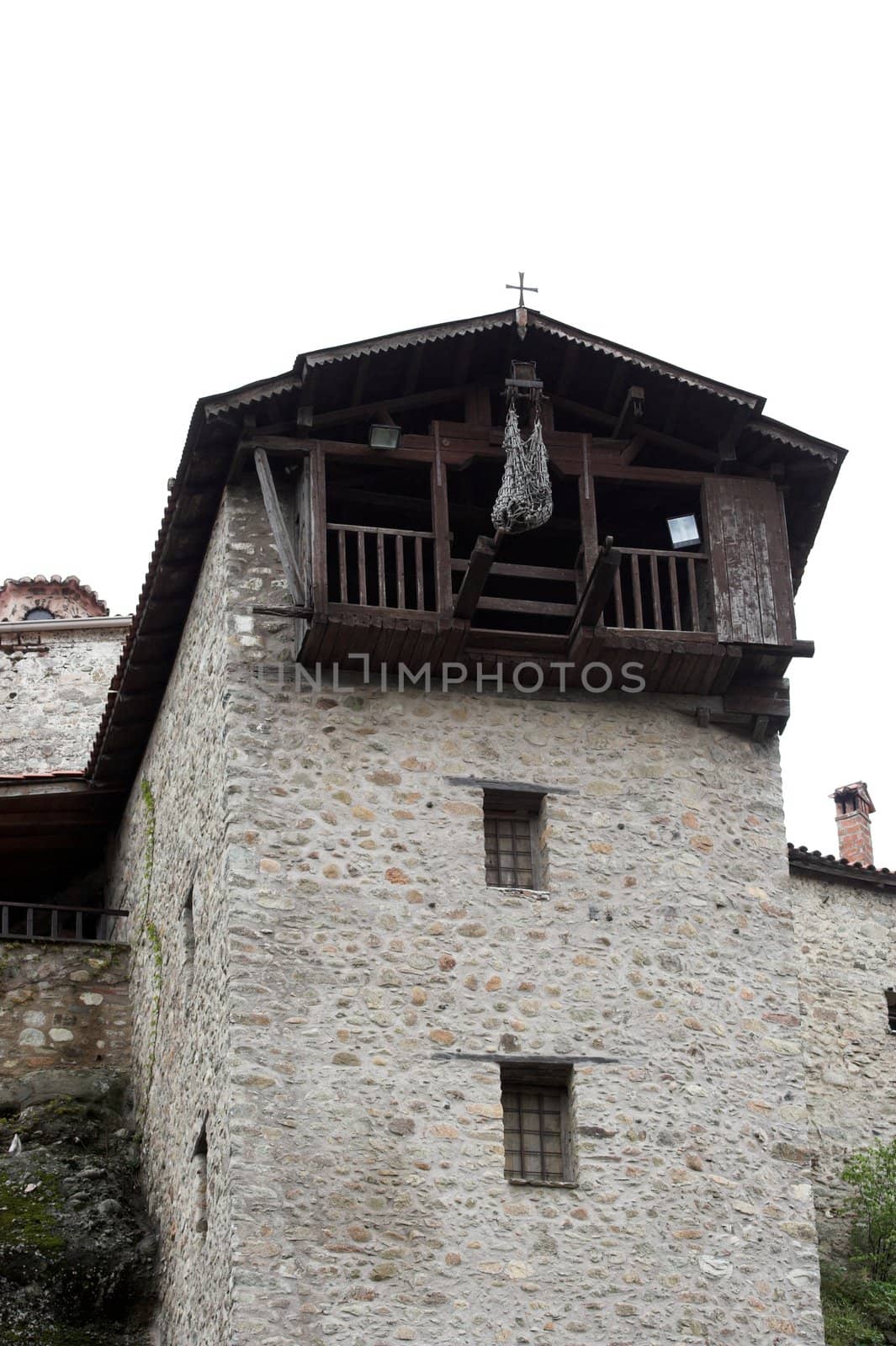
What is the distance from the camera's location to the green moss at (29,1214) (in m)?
16.1

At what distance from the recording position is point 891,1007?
872 inches

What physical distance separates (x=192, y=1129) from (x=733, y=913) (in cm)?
483

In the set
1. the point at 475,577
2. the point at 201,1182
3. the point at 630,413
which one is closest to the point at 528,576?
the point at 475,577

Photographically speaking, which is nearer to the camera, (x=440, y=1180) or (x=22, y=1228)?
(x=440, y=1180)

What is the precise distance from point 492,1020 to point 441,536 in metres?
4.05

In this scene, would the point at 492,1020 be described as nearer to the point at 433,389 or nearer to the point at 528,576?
the point at 528,576

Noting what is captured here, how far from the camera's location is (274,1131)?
46.3ft

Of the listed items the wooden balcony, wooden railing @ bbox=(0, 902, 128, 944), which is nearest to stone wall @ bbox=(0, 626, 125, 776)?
wooden railing @ bbox=(0, 902, 128, 944)

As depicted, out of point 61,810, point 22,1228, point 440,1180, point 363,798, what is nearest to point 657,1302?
point 440,1180

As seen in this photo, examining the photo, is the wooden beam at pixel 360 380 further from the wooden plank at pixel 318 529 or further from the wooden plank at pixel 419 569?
the wooden plank at pixel 419 569

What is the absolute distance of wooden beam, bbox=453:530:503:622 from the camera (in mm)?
15438

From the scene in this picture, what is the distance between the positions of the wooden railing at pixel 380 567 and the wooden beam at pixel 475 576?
34 cm

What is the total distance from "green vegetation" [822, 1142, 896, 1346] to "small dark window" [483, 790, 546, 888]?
5311 millimetres

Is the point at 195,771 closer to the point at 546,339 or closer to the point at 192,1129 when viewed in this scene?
the point at 192,1129
